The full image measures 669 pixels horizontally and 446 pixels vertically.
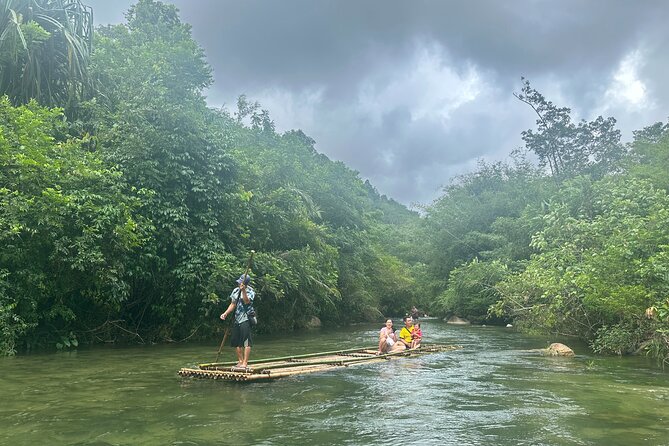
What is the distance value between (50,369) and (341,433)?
7405 mm

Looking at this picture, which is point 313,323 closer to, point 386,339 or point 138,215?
point 386,339

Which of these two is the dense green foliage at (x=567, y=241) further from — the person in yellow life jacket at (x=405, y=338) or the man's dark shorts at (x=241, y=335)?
the man's dark shorts at (x=241, y=335)

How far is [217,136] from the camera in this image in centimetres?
1889

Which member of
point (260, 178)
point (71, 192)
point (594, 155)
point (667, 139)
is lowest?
point (71, 192)

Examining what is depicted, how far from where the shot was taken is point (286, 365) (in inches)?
437

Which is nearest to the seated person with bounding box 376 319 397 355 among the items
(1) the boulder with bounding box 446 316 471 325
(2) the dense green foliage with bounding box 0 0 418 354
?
(2) the dense green foliage with bounding box 0 0 418 354

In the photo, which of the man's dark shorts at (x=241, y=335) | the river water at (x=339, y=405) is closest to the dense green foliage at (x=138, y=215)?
the river water at (x=339, y=405)

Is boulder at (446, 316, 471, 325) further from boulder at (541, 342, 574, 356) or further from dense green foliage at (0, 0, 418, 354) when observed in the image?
boulder at (541, 342, 574, 356)

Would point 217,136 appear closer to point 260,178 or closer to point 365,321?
point 260,178

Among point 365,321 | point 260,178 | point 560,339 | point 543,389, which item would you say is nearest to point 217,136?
point 260,178

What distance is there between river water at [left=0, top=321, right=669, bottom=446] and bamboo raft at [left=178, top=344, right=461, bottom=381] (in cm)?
Answer: 18

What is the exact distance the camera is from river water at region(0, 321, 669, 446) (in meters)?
6.04

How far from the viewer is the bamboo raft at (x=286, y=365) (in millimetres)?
9289

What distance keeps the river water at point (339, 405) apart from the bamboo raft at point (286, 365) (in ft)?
0.58
